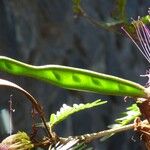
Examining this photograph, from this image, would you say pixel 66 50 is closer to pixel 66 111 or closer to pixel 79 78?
pixel 66 111

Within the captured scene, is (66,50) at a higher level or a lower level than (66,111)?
higher

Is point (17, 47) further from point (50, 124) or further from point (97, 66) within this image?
point (50, 124)

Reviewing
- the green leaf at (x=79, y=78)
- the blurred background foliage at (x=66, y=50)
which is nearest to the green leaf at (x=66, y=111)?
the green leaf at (x=79, y=78)

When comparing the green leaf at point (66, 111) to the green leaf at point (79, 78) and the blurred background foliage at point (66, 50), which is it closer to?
the green leaf at point (79, 78)

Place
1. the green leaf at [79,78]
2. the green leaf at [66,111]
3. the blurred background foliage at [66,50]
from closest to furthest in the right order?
the green leaf at [79,78]
the green leaf at [66,111]
the blurred background foliage at [66,50]

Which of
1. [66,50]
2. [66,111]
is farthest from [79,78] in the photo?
[66,50]

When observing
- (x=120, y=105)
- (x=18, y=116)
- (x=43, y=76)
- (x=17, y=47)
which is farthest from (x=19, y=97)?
(x=43, y=76)
